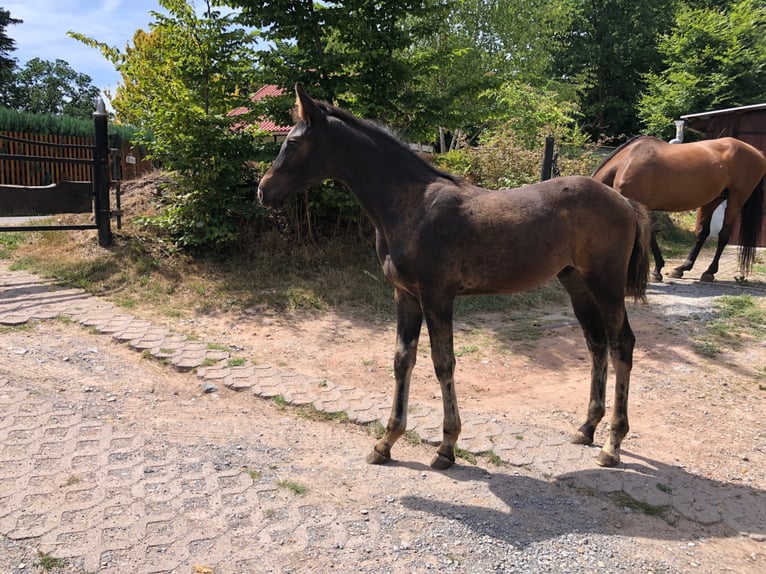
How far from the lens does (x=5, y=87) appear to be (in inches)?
1654

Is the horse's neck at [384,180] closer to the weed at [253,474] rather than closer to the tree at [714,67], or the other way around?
the weed at [253,474]

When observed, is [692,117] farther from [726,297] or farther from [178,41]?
[178,41]

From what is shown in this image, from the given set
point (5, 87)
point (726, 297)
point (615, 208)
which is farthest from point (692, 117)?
point (5, 87)

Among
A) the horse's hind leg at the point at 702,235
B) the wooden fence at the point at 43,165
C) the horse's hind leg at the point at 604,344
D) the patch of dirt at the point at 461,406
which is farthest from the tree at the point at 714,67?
the horse's hind leg at the point at 604,344

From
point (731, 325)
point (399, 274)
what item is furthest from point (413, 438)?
point (731, 325)

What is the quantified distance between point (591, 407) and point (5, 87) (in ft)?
174

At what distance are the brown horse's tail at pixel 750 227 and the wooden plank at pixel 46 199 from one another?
34.4 ft

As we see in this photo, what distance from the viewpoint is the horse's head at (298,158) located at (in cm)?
321

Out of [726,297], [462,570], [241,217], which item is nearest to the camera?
[462,570]

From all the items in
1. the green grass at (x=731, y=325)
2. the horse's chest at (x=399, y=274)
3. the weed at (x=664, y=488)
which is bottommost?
the weed at (x=664, y=488)

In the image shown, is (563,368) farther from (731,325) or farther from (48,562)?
(48,562)

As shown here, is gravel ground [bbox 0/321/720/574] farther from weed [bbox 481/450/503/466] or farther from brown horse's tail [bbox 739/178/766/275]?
brown horse's tail [bbox 739/178/766/275]

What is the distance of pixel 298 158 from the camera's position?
10.6ft

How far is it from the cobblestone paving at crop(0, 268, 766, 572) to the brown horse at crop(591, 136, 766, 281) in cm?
510
